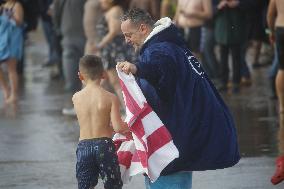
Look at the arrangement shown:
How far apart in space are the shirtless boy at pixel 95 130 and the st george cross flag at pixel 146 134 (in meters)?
0.62

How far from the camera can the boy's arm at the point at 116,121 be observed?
7.58 m

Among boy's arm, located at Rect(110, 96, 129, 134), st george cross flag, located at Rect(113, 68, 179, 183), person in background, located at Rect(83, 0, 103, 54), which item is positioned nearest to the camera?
st george cross flag, located at Rect(113, 68, 179, 183)

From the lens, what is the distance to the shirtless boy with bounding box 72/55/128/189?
7727 mm

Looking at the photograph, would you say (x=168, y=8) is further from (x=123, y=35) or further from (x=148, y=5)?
(x=123, y=35)

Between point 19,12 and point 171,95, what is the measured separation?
8.25 m

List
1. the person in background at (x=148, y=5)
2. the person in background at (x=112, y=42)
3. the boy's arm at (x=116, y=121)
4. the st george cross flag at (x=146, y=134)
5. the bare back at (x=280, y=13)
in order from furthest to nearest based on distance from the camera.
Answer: the person in background at (x=148, y=5) → the person in background at (x=112, y=42) → the bare back at (x=280, y=13) → the boy's arm at (x=116, y=121) → the st george cross flag at (x=146, y=134)

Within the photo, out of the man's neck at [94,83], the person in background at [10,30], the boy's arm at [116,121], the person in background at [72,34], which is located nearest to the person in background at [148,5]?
the person in background at [72,34]

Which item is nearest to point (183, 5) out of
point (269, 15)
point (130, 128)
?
point (269, 15)

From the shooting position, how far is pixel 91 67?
7.84 meters

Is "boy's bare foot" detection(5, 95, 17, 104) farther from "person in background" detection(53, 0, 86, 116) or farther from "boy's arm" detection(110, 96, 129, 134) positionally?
"boy's arm" detection(110, 96, 129, 134)

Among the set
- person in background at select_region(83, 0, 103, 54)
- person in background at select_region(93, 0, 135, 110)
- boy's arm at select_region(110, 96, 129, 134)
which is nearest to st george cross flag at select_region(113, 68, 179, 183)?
boy's arm at select_region(110, 96, 129, 134)

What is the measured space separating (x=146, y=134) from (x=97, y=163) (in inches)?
36.3

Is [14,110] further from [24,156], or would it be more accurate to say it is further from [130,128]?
[130,128]

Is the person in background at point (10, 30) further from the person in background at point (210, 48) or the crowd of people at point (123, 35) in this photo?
the person in background at point (210, 48)
